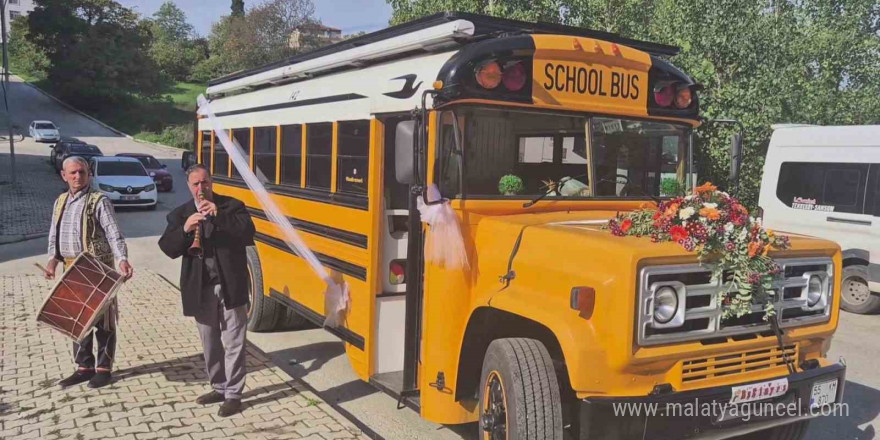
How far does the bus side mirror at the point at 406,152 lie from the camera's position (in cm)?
402

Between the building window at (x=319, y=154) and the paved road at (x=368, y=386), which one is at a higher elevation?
the building window at (x=319, y=154)

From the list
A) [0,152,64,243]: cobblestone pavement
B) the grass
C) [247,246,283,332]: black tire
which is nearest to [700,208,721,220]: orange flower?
[247,246,283,332]: black tire

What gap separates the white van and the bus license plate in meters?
6.31

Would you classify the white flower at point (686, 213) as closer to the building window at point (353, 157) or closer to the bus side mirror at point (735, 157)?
the bus side mirror at point (735, 157)

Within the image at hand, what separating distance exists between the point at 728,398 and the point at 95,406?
414cm

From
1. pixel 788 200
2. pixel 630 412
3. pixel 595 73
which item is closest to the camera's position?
pixel 630 412

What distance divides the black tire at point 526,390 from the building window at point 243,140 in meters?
4.33

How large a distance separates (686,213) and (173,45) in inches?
2988

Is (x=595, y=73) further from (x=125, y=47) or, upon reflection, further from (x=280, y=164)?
(x=125, y=47)

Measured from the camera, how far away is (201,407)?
487cm

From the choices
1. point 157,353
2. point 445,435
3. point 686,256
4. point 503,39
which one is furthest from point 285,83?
point 686,256

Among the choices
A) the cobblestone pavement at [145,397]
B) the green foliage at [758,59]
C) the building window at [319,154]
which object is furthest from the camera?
the green foliage at [758,59]

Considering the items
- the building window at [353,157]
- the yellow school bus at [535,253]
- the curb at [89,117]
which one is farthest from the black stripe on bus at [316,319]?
the curb at [89,117]

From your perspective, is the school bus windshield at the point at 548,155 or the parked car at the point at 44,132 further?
the parked car at the point at 44,132
